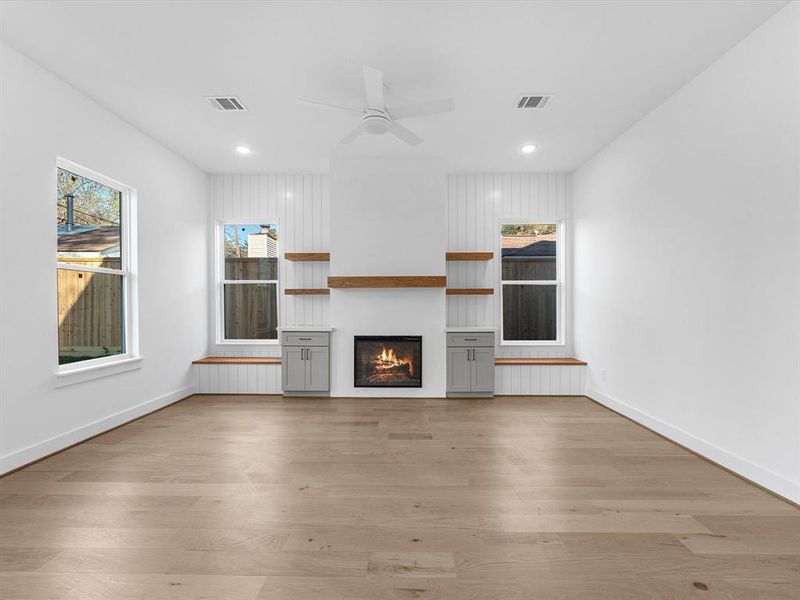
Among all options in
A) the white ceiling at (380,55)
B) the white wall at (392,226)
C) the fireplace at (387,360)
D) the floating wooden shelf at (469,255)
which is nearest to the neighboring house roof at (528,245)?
the floating wooden shelf at (469,255)

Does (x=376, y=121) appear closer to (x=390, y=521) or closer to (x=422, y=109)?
(x=422, y=109)

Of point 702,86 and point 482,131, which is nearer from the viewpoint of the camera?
point 702,86

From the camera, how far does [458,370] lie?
5270mm

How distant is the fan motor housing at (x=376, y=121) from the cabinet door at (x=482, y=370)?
2956 millimetres

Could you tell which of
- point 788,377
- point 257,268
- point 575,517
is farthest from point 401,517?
point 257,268

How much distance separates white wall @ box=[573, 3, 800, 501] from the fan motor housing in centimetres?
245

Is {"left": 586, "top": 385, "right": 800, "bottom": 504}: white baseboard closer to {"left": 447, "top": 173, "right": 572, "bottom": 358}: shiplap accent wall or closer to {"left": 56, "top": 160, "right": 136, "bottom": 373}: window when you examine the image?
{"left": 447, "top": 173, "right": 572, "bottom": 358}: shiplap accent wall

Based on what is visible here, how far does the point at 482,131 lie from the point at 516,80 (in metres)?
1.01

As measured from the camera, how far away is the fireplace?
5.34m

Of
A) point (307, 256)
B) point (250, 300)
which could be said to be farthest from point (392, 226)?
point (250, 300)

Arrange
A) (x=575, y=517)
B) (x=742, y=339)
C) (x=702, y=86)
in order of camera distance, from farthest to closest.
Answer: (x=702, y=86)
(x=742, y=339)
(x=575, y=517)

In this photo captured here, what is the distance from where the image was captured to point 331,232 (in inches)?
210

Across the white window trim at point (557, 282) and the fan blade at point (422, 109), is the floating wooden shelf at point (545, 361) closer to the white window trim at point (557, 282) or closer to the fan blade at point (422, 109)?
the white window trim at point (557, 282)

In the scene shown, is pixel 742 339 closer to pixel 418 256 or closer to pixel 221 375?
pixel 418 256
